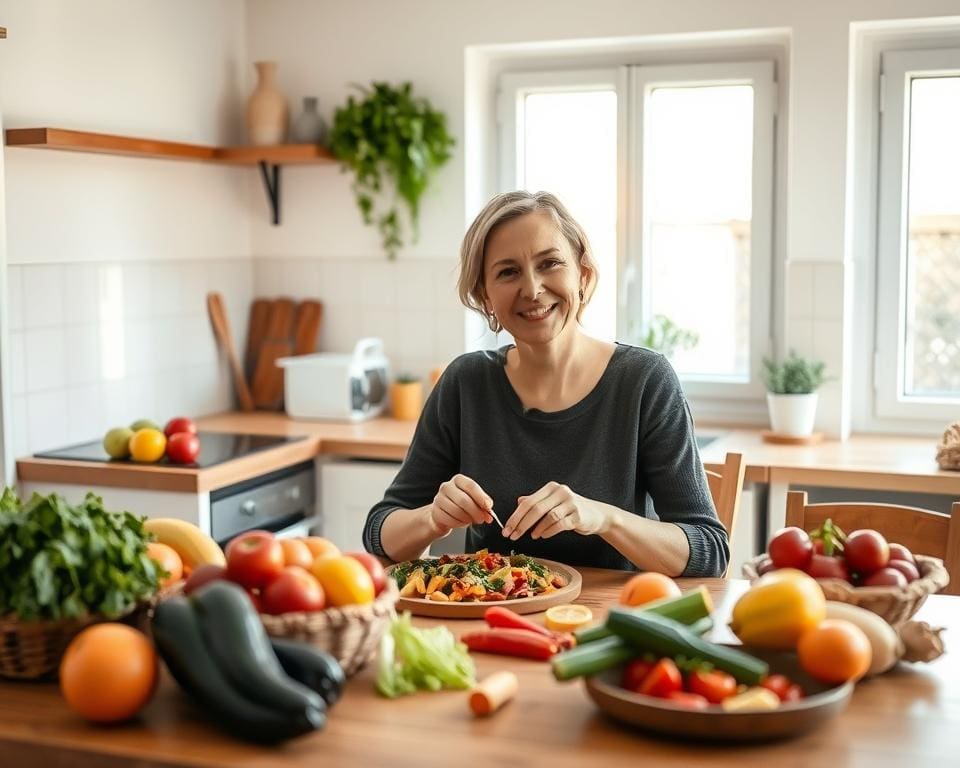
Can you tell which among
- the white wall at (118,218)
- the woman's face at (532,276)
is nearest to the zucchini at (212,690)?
the woman's face at (532,276)

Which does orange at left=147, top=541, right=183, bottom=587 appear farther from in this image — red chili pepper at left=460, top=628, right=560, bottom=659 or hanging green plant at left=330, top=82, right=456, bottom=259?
hanging green plant at left=330, top=82, right=456, bottom=259

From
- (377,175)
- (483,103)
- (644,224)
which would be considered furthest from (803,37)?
(377,175)

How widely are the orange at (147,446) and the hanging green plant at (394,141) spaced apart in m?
1.15

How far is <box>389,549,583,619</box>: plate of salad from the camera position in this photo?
178 centimetres

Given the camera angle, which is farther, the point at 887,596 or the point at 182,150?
the point at 182,150

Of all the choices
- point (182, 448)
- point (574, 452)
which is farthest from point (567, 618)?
point (182, 448)

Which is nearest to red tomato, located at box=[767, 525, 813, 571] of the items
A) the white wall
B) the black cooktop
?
the black cooktop

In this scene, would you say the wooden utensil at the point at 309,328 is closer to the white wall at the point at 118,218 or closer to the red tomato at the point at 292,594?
the white wall at the point at 118,218

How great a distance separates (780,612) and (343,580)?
50 centimetres

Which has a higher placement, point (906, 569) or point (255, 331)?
point (255, 331)

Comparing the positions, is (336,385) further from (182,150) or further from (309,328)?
(182,150)

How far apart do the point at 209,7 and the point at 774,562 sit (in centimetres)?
298

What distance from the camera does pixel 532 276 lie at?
7.18 ft

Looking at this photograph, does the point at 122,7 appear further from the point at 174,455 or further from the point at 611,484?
the point at 611,484
